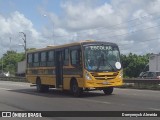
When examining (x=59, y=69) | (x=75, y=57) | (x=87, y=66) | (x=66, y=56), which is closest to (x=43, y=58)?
(x=59, y=69)

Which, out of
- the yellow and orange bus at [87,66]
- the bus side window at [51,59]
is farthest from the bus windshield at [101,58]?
the bus side window at [51,59]

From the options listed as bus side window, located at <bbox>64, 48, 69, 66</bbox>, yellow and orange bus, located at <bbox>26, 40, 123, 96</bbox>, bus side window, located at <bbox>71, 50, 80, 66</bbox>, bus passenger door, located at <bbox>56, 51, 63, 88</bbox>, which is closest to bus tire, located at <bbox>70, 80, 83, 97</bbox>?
yellow and orange bus, located at <bbox>26, 40, 123, 96</bbox>

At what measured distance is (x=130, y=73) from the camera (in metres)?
83.0

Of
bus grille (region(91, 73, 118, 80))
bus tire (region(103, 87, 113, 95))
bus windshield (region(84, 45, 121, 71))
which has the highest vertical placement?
bus windshield (region(84, 45, 121, 71))

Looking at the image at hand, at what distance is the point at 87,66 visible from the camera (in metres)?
21.7

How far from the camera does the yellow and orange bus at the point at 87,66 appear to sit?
21.7m

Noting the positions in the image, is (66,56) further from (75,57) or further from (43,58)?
(43,58)

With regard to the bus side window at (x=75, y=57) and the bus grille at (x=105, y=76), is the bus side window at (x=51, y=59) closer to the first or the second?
the bus side window at (x=75, y=57)

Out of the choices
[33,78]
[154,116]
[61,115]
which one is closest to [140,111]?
[154,116]

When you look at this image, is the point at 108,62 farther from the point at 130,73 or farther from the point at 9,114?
the point at 130,73

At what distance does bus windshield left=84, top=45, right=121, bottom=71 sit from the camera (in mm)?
21766

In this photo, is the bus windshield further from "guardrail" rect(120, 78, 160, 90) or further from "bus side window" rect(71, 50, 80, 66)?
"guardrail" rect(120, 78, 160, 90)

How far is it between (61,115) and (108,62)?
26.0 ft

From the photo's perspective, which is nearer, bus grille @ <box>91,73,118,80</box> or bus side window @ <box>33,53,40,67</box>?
bus grille @ <box>91,73,118,80</box>
